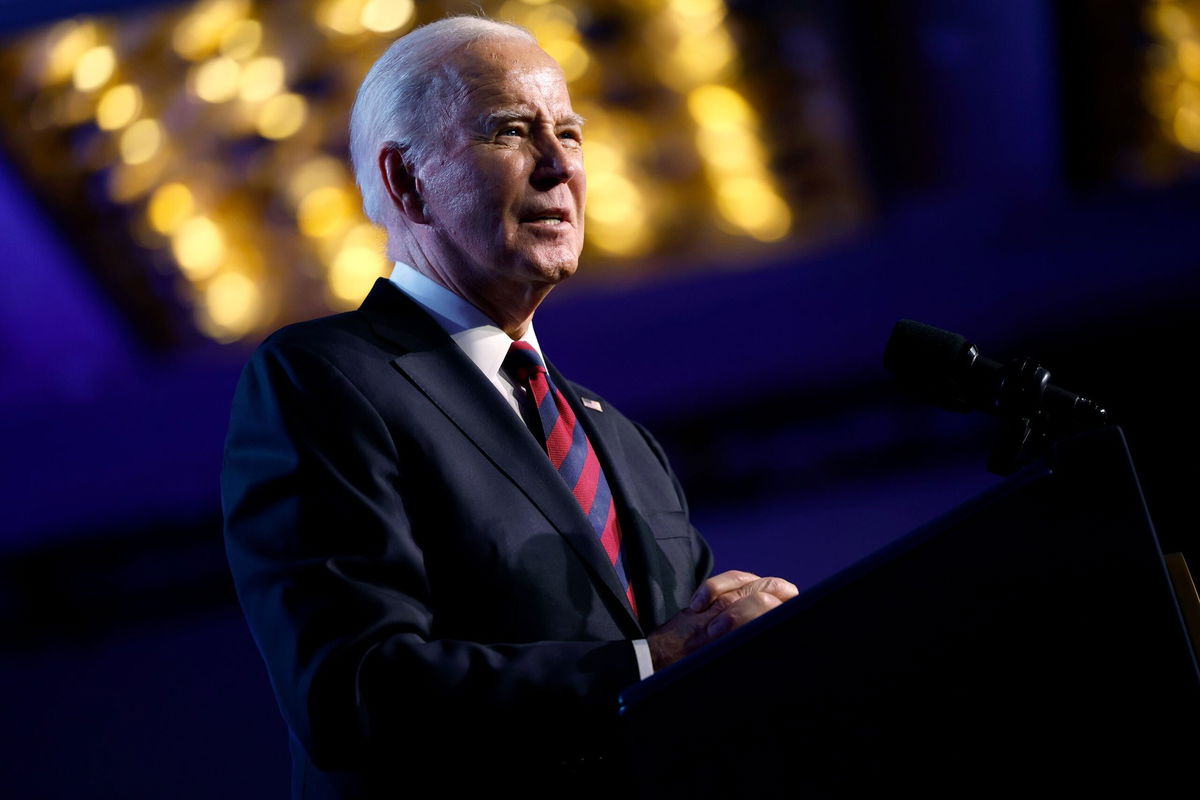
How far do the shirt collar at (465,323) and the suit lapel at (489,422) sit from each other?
4 centimetres

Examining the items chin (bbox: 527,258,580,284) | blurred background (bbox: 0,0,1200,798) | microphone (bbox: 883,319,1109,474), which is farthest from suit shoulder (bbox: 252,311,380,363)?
blurred background (bbox: 0,0,1200,798)

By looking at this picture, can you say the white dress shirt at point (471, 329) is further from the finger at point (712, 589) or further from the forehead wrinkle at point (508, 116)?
the finger at point (712, 589)

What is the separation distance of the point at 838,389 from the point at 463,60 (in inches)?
78.8

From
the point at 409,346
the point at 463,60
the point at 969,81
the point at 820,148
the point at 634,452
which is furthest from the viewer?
the point at 820,148

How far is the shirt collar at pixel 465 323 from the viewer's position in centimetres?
147

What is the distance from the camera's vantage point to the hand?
1.05 metres

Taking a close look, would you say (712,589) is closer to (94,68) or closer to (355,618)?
(355,618)

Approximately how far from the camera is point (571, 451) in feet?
4.77

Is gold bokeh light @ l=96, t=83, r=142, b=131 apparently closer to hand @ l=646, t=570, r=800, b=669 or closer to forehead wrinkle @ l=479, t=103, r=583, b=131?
forehead wrinkle @ l=479, t=103, r=583, b=131

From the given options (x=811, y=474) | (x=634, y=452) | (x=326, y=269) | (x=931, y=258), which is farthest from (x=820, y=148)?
(x=634, y=452)

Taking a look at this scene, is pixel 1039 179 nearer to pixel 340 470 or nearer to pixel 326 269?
pixel 326 269

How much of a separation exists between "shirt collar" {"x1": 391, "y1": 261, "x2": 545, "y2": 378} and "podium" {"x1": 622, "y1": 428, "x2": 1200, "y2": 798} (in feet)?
2.31

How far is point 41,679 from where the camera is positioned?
3.35 metres

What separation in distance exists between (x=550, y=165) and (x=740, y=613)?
0.75 metres
